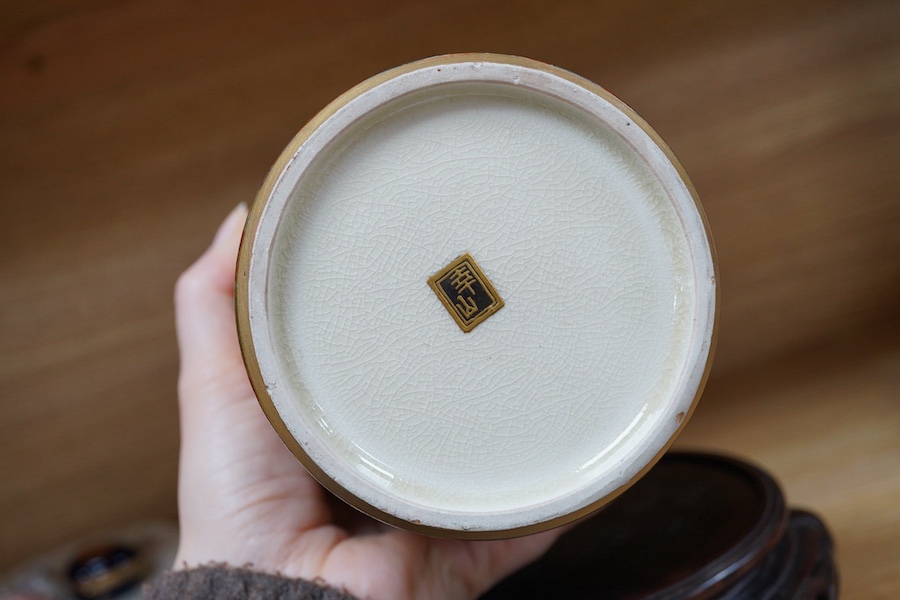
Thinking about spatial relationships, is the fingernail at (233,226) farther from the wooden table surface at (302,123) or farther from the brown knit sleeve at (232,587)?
the brown knit sleeve at (232,587)

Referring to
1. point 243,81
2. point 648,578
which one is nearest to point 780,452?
point 648,578

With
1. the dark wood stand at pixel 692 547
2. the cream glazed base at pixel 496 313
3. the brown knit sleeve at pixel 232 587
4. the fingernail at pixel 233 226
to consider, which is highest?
the fingernail at pixel 233 226

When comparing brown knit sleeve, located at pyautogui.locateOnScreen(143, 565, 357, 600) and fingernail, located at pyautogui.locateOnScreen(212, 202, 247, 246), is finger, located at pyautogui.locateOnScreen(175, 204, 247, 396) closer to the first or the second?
fingernail, located at pyautogui.locateOnScreen(212, 202, 247, 246)

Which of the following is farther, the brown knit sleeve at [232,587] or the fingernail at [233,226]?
the fingernail at [233,226]

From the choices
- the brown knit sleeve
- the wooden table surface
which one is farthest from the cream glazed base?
the wooden table surface

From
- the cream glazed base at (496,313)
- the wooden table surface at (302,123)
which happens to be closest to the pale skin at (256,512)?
the cream glazed base at (496,313)

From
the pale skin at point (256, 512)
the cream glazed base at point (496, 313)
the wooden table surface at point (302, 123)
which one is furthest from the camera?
the wooden table surface at point (302, 123)

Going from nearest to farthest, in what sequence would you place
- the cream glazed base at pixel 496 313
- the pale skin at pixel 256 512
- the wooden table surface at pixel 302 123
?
the cream glazed base at pixel 496 313
the pale skin at pixel 256 512
the wooden table surface at pixel 302 123

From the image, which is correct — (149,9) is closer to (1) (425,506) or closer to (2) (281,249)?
(2) (281,249)

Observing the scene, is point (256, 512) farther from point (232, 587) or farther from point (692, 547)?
point (692, 547)
